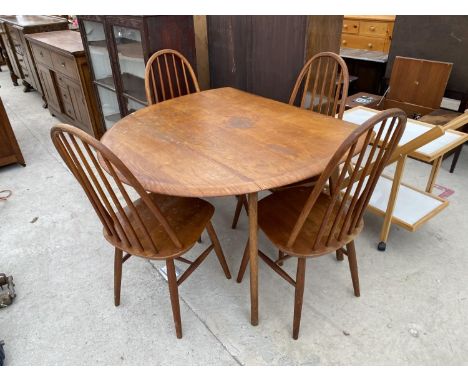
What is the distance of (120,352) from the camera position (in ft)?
4.71

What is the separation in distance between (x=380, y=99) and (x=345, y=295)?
83.6 inches

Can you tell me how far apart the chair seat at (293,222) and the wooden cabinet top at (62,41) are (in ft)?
7.12

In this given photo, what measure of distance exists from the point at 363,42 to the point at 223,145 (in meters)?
3.36

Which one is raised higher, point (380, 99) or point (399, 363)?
point (380, 99)

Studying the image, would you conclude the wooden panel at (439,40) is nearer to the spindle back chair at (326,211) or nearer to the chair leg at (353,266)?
the spindle back chair at (326,211)

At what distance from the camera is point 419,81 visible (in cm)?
288

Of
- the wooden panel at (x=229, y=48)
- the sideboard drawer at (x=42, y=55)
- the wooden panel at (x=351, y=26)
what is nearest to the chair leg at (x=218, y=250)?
the wooden panel at (x=229, y=48)

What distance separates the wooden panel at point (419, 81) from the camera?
108 inches

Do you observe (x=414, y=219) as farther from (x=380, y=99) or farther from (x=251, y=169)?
(x=380, y=99)

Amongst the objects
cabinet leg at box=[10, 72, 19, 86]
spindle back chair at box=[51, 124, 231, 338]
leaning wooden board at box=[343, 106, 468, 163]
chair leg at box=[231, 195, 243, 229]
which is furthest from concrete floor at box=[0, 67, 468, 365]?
cabinet leg at box=[10, 72, 19, 86]

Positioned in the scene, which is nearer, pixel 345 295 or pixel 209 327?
pixel 209 327

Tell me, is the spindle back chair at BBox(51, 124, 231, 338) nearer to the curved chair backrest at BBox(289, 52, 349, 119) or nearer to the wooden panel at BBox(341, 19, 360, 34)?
the curved chair backrest at BBox(289, 52, 349, 119)

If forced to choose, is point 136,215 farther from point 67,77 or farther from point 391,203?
point 67,77
